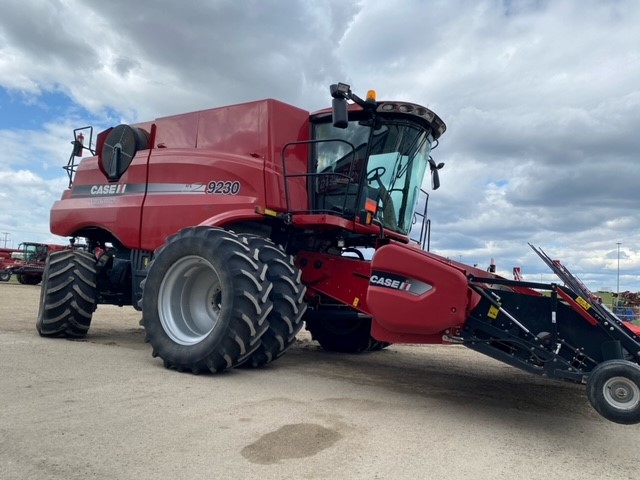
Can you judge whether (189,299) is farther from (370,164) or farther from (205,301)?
(370,164)

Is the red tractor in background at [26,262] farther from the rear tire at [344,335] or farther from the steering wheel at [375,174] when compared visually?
the steering wheel at [375,174]

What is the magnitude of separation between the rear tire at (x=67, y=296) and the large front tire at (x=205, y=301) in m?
1.86

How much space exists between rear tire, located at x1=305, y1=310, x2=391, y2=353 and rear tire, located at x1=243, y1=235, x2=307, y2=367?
90.8 inches

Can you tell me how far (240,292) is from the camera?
509 centimetres

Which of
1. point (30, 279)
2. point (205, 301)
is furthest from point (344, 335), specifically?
point (30, 279)

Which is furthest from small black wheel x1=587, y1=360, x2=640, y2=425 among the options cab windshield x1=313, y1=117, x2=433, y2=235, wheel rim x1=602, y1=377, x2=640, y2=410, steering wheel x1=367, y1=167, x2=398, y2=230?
steering wheel x1=367, y1=167, x2=398, y2=230

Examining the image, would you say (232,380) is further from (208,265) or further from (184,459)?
(184,459)

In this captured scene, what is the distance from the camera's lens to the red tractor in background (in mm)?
26031

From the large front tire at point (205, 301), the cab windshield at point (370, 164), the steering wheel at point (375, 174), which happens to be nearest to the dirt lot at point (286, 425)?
the large front tire at point (205, 301)

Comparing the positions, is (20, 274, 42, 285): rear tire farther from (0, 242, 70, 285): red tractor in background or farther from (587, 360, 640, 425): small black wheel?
(587, 360, 640, 425): small black wheel

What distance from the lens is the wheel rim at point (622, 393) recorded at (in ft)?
11.1

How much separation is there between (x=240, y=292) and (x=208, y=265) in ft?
2.52

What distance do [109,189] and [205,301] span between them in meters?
2.77

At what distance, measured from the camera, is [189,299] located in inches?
241
